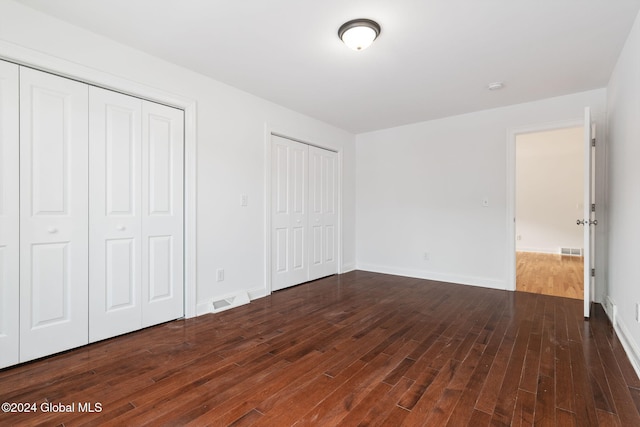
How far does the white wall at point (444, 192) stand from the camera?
13.1 ft

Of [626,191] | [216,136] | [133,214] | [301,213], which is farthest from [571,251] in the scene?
[133,214]

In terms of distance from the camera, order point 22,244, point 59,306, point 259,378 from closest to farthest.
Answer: point 259,378, point 22,244, point 59,306

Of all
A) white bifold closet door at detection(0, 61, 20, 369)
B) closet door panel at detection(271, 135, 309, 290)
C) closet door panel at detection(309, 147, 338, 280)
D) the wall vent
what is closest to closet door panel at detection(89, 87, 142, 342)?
white bifold closet door at detection(0, 61, 20, 369)

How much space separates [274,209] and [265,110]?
1260 millimetres

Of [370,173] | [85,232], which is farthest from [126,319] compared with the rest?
[370,173]

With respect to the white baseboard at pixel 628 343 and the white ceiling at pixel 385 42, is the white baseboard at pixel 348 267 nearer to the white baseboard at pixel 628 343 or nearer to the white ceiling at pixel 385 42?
the white ceiling at pixel 385 42

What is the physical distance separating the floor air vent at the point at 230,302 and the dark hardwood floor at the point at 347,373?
127 millimetres

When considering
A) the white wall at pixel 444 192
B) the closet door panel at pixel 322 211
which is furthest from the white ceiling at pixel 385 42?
the closet door panel at pixel 322 211

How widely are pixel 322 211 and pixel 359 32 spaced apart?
2.85m

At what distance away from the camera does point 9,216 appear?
6.55ft

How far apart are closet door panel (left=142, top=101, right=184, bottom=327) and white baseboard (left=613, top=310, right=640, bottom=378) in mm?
3605

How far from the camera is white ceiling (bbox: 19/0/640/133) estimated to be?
2.04 m

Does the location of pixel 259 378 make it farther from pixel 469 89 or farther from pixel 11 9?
pixel 469 89

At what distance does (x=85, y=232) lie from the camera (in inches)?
91.7
